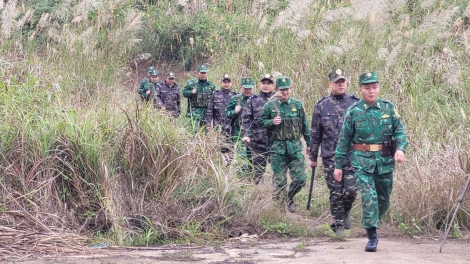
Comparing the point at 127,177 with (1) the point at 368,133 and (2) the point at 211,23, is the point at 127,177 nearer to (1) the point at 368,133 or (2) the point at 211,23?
(1) the point at 368,133

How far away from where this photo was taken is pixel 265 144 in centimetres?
1045

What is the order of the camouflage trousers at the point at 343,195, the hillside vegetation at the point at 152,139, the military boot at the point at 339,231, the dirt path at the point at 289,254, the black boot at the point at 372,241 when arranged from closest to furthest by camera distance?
the dirt path at the point at 289,254 < the black boot at the point at 372,241 < the hillside vegetation at the point at 152,139 < the military boot at the point at 339,231 < the camouflage trousers at the point at 343,195

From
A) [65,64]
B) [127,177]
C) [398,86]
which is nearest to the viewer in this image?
[127,177]

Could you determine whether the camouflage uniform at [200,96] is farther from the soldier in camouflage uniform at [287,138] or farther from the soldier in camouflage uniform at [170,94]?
the soldier in camouflage uniform at [287,138]

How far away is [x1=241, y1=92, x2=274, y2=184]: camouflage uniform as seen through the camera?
1035 centimetres

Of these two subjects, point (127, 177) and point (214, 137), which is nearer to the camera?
point (127, 177)

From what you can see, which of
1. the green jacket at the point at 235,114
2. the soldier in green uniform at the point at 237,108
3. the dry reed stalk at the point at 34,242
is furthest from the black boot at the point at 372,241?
the green jacket at the point at 235,114

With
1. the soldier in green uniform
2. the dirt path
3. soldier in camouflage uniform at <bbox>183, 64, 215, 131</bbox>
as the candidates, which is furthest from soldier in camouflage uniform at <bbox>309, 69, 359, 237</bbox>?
soldier in camouflage uniform at <bbox>183, 64, 215, 131</bbox>

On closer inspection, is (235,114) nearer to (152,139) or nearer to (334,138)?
(334,138)

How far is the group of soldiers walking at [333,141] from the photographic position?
24.3ft

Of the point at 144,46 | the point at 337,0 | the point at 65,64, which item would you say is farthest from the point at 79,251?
the point at 144,46

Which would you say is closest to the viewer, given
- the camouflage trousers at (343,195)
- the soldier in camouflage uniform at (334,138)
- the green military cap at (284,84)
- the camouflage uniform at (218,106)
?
the camouflage trousers at (343,195)

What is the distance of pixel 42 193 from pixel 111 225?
775 millimetres

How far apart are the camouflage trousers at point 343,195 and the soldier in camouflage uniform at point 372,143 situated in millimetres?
840
